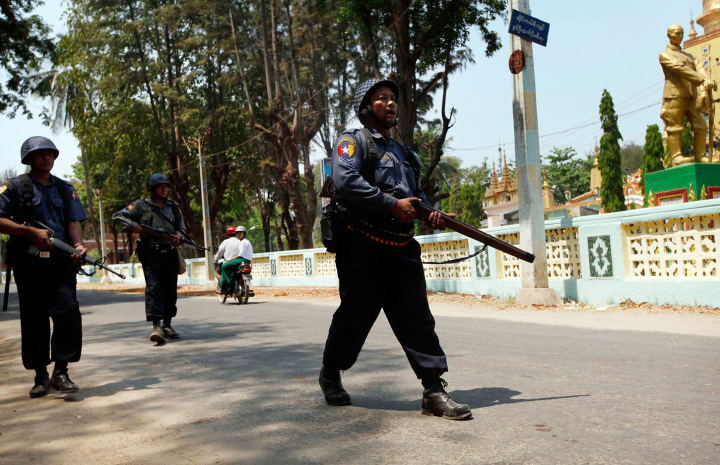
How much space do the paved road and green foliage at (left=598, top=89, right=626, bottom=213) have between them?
164 ft

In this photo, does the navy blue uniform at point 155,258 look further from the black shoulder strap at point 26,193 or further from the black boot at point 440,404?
the black boot at point 440,404

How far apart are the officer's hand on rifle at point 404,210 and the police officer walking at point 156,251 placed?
16.0ft

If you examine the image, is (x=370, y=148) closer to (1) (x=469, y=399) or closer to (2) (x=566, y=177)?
(1) (x=469, y=399)

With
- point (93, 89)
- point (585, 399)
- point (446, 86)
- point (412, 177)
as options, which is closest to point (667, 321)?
point (585, 399)

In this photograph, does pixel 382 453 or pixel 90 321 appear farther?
pixel 90 321

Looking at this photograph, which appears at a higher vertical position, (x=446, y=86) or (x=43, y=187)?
(x=446, y=86)

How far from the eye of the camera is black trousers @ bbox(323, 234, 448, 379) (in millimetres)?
4016

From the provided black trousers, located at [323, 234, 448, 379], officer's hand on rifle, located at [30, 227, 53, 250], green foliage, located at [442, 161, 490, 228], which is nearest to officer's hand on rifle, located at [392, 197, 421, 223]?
black trousers, located at [323, 234, 448, 379]

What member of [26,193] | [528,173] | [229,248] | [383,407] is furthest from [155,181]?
[229,248]

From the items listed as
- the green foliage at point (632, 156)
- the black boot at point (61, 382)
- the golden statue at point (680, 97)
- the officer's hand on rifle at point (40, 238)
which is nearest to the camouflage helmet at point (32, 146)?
the officer's hand on rifle at point (40, 238)

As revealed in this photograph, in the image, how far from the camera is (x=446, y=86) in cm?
2261

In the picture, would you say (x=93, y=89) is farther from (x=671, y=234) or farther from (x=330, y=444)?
(x=330, y=444)

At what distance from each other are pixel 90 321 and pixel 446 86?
14247mm

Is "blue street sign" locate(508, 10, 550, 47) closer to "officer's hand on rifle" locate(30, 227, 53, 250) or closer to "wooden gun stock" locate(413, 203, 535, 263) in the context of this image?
"wooden gun stock" locate(413, 203, 535, 263)
